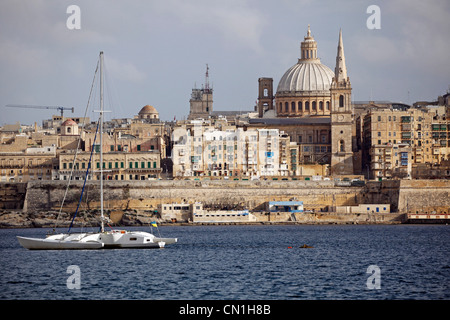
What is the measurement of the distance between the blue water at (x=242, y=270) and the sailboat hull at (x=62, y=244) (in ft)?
1.73

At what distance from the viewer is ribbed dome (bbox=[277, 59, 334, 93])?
113 metres

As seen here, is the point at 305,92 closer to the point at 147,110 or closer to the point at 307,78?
the point at 307,78

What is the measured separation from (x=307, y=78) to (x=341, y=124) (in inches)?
523

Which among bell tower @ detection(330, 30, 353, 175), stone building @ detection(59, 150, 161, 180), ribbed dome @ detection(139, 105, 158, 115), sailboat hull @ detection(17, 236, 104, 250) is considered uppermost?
ribbed dome @ detection(139, 105, 158, 115)

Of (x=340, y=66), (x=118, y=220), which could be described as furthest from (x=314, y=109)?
(x=118, y=220)

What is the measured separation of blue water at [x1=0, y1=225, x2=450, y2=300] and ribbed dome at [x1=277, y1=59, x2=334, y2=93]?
48299mm

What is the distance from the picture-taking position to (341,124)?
10125 centimetres

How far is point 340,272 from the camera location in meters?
42.7

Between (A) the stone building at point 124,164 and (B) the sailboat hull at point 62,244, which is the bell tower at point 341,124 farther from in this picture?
(B) the sailboat hull at point 62,244
